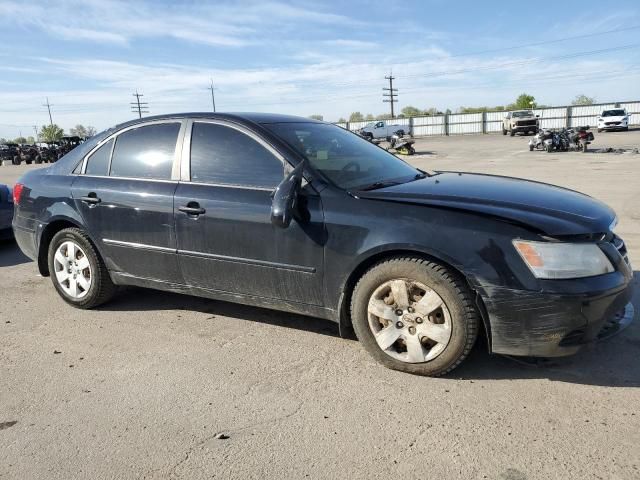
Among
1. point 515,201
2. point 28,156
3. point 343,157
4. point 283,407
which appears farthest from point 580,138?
point 28,156

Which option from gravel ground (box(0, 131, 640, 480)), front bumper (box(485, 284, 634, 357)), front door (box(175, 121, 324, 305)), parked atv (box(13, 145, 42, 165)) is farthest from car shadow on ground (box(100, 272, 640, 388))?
parked atv (box(13, 145, 42, 165))

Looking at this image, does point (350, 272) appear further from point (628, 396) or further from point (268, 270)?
point (628, 396)

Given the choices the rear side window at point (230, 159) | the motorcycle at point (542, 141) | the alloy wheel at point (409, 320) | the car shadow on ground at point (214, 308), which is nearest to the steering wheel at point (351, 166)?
the rear side window at point (230, 159)

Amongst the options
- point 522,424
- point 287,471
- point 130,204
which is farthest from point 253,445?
Answer: point 130,204

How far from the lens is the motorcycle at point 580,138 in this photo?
20734 mm

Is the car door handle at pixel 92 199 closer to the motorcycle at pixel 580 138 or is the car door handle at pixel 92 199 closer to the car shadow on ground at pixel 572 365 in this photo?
the car shadow on ground at pixel 572 365

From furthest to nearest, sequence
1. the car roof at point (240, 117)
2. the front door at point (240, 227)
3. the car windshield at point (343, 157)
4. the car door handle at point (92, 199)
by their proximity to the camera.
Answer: the car door handle at point (92, 199) < the car roof at point (240, 117) < the car windshield at point (343, 157) < the front door at point (240, 227)

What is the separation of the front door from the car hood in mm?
551

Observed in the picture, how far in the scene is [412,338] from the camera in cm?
317

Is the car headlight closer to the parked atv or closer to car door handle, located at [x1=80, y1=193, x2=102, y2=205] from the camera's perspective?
car door handle, located at [x1=80, y1=193, x2=102, y2=205]

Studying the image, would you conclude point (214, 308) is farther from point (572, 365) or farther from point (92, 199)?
point (572, 365)

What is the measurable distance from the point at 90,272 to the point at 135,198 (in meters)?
0.89

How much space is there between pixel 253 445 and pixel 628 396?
6.61ft

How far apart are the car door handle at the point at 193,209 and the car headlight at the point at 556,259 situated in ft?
6.87
